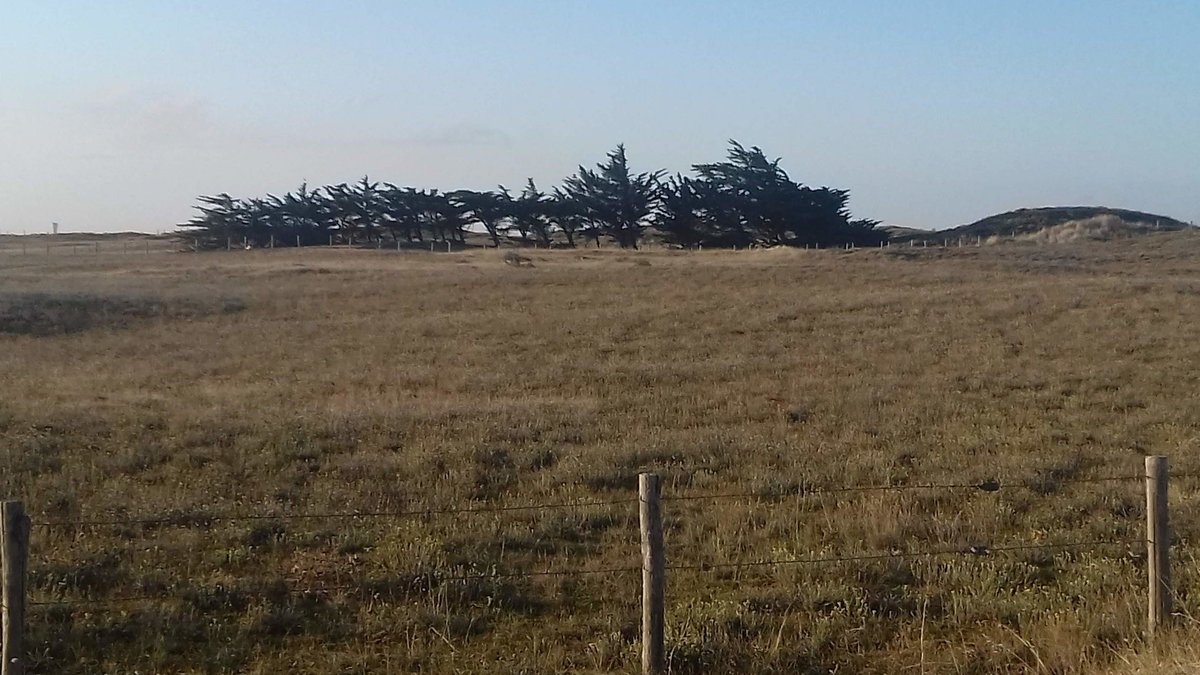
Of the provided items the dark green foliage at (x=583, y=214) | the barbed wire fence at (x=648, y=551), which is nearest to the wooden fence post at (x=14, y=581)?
the barbed wire fence at (x=648, y=551)

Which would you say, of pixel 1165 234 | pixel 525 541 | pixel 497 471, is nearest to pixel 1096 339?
pixel 497 471

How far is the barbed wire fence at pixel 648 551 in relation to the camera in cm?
521

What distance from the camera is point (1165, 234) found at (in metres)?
57.0

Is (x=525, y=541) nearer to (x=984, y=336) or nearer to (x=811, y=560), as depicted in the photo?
(x=811, y=560)

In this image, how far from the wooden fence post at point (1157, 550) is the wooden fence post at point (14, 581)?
5.84 m

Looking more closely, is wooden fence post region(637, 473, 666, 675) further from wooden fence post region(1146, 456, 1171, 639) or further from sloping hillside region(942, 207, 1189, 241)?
sloping hillside region(942, 207, 1189, 241)

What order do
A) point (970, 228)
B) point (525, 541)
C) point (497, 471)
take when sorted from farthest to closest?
1. point (970, 228)
2. point (497, 471)
3. point (525, 541)

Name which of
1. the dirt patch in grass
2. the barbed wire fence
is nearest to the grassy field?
the barbed wire fence

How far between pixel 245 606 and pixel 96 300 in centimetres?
2844

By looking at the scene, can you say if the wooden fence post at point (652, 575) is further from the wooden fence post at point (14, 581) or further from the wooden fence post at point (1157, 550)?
the wooden fence post at point (14, 581)

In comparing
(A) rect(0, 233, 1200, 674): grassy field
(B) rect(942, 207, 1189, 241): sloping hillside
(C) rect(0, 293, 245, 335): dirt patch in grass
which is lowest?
(A) rect(0, 233, 1200, 674): grassy field

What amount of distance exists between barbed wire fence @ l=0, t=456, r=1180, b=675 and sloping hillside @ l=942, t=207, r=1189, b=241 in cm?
5852

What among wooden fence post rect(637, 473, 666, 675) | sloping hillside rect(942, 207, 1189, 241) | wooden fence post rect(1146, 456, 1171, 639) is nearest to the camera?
wooden fence post rect(637, 473, 666, 675)

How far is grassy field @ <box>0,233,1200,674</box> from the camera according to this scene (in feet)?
21.0
